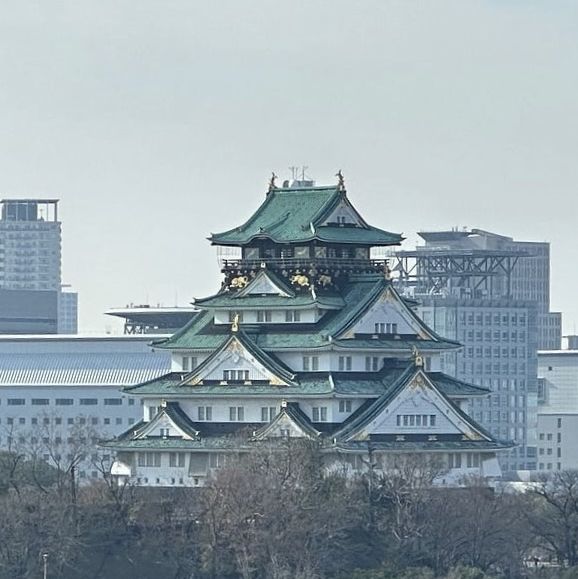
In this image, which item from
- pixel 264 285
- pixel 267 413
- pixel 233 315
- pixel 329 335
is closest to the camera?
pixel 329 335

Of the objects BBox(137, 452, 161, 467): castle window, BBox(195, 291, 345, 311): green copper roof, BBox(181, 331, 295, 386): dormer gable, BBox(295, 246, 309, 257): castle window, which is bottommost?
BBox(137, 452, 161, 467): castle window

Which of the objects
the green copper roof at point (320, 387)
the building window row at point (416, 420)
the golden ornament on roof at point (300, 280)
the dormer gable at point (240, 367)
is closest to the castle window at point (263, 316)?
the golden ornament on roof at point (300, 280)

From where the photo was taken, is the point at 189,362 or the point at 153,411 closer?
the point at 153,411

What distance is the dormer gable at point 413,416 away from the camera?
146 m

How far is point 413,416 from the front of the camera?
148 metres

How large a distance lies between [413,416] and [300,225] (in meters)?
12.2

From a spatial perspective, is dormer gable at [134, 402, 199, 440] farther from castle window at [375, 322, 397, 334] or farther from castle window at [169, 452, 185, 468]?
castle window at [375, 322, 397, 334]

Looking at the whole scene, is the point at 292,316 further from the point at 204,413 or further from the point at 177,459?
the point at 177,459

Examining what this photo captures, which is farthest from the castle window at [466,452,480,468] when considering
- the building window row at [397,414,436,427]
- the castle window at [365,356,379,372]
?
the castle window at [365,356,379,372]

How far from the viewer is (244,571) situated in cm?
13750

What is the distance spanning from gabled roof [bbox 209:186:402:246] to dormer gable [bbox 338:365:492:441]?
9133mm

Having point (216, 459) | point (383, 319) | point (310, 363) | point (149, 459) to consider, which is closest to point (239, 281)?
point (310, 363)

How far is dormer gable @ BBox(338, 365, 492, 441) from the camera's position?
480ft

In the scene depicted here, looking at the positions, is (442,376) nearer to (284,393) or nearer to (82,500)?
(284,393)
